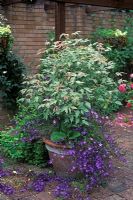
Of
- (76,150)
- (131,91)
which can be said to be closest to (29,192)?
(76,150)

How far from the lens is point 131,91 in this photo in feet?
27.0

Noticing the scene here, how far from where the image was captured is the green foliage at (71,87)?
410 cm

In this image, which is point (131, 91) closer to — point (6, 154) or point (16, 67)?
point (16, 67)

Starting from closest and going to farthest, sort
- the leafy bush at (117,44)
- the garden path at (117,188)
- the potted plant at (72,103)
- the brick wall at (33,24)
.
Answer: the garden path at (117,188), the potted plant at (72,103), the brick wall at (33,24), the leafy bush at (117,44)

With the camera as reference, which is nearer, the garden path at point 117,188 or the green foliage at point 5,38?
the garden path at point 117,188

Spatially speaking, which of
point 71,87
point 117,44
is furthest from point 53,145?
point 117,44

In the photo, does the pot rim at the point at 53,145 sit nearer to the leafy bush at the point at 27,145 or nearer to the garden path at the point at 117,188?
the leafy bush at the point at 27,145

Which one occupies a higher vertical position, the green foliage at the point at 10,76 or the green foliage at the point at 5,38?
the green foliage at the point at 5,38

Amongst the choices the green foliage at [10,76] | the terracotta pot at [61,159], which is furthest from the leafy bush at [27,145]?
the green foliage at [10,76]

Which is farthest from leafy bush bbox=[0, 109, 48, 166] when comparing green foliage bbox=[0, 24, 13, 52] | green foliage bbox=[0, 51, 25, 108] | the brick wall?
the brick wall

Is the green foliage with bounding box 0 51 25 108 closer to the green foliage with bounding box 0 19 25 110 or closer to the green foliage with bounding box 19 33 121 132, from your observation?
the green foliage with bounding box 0 19 25 110

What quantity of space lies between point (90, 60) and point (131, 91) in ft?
13.2

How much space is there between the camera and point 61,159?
4.28 m

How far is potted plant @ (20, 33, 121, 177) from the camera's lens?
4074mm
